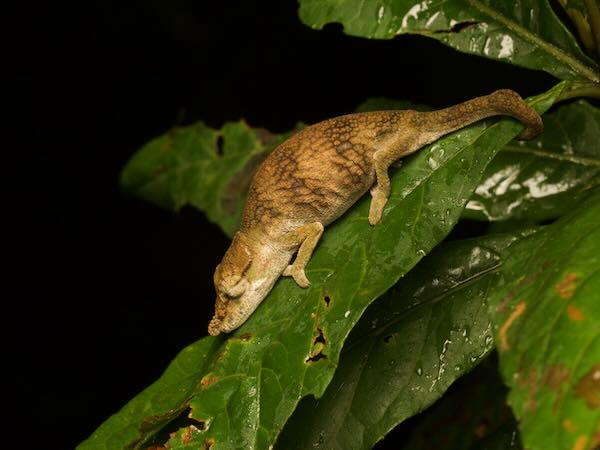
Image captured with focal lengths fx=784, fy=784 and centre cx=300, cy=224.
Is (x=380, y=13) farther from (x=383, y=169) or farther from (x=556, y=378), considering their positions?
(x=556, y=378)

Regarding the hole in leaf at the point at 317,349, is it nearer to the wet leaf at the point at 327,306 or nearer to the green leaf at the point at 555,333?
the wet leaf at the point at 327,306

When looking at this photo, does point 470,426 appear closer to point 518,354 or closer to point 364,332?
point 364,332

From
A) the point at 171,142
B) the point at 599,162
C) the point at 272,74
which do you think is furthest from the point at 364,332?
the point at 272,74

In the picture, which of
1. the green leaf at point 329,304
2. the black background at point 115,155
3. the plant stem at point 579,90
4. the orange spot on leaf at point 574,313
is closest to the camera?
the orange spot on leaf at point 574,313

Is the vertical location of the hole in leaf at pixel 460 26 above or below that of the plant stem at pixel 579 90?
above

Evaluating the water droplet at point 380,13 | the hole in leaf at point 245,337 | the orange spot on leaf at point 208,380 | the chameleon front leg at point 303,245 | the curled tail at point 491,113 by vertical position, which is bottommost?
the orange spot on leaf at point 208,380

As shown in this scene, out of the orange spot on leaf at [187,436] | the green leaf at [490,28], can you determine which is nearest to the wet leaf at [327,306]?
the orange spot on leaf at [187,436]
